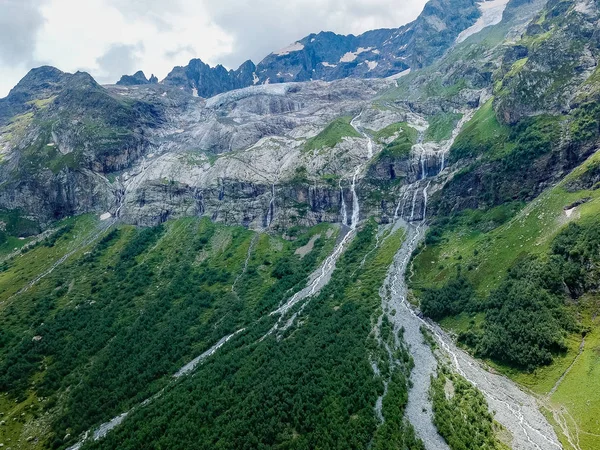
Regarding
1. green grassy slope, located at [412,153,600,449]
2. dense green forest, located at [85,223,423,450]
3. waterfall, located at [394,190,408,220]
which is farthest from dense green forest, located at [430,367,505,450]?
waterfall, located at [394,190,408,220]

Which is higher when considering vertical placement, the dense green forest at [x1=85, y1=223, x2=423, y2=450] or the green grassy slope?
the green grassy slope

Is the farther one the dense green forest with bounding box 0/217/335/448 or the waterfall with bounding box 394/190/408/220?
the waterfall with bounding box 394/190/408/220

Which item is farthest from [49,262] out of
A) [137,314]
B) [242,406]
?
[242,406]

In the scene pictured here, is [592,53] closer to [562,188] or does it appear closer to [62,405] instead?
[562,188]

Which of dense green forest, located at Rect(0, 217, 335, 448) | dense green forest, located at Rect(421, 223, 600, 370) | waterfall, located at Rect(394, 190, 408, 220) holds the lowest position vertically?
dense green forest, located at Rect(0, 217, 335, 448)

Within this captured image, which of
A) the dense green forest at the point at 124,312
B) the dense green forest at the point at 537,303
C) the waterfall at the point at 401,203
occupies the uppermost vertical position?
the waterfall at the point at 401,203

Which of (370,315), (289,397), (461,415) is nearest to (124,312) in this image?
(289,397)

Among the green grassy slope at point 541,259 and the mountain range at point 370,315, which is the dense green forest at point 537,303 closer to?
the mountain range at point 370,315

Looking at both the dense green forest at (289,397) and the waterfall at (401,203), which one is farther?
the waterfall at (401,203)

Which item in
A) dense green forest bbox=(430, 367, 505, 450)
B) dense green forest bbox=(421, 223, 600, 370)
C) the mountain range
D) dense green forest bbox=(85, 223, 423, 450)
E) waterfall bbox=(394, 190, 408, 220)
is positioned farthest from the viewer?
waterfall bbox=(394, 190, 408, 220)

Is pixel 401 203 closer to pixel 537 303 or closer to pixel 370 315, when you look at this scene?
pixel 370 315

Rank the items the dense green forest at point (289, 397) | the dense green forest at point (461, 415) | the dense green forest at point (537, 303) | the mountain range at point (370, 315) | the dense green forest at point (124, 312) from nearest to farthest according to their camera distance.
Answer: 1. the dense green forest at point (461, 415)
2. the dense green forest at point (289, 397)
3. the mountain range at point (370, 315)
4. the dense green forest at point (537, 303)
5. the dense green forest at point (124, 312)

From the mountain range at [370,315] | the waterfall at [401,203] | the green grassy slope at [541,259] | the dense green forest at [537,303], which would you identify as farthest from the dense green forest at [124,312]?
the dense green forest at [537,303]

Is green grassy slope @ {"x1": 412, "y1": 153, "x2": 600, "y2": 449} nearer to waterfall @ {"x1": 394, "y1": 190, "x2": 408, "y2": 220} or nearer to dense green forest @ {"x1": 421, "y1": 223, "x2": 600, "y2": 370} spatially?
dense green forest @ {"x1": 421, "y1": 223, "x2": 600, "y2": 370}
